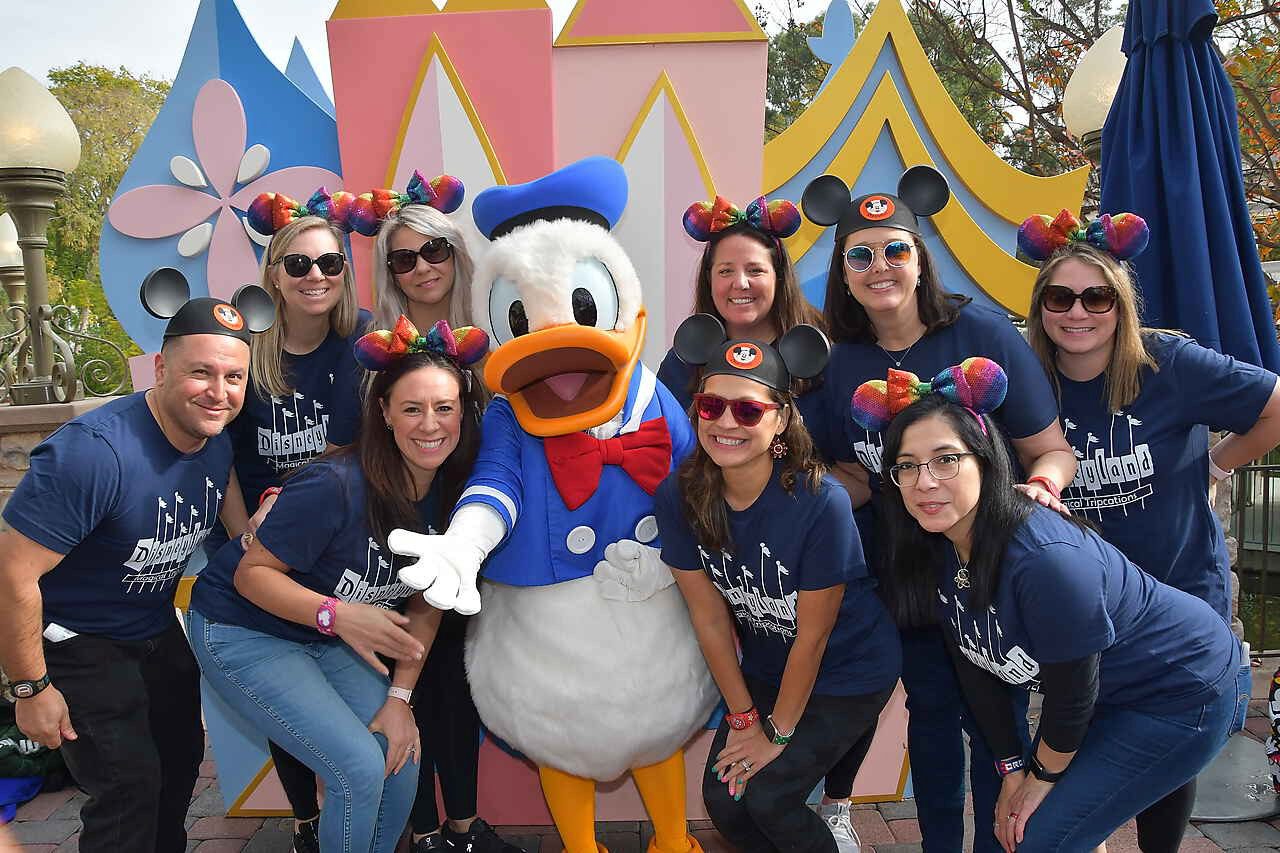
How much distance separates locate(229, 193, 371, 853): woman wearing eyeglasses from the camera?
2.75 metres

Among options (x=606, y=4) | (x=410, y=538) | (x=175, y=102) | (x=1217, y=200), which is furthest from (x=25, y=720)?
(x=1217, y=200)

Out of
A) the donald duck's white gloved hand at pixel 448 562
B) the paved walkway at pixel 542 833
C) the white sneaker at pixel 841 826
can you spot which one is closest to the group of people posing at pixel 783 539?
the donald duck's white gloved hand at pixel 448 562

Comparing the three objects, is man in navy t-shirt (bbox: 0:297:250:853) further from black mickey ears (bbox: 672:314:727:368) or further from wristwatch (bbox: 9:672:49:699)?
black mickey ears (bbox: 672:314:727:368)

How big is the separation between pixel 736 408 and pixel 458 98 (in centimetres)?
182

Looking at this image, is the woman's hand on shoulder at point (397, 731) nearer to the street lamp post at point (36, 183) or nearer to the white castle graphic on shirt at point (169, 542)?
the white castle graphic on shirt at point (169, 542)

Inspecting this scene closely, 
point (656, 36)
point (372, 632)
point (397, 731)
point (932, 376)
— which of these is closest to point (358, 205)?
point (656, 36)

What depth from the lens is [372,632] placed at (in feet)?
8.07

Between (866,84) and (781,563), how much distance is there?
2221mm

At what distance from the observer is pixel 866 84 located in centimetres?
357

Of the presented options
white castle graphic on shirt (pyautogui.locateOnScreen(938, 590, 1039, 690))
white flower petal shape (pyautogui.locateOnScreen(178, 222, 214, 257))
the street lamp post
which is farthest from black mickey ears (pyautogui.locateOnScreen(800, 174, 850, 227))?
the street lamp post

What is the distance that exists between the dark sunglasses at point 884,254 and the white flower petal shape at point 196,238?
2.38 meters

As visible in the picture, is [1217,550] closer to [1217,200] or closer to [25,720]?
[1217,200]

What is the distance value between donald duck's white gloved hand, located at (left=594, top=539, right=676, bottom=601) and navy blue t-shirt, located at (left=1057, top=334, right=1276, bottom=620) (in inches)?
47.3

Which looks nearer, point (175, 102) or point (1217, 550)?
point (1217, 550)
